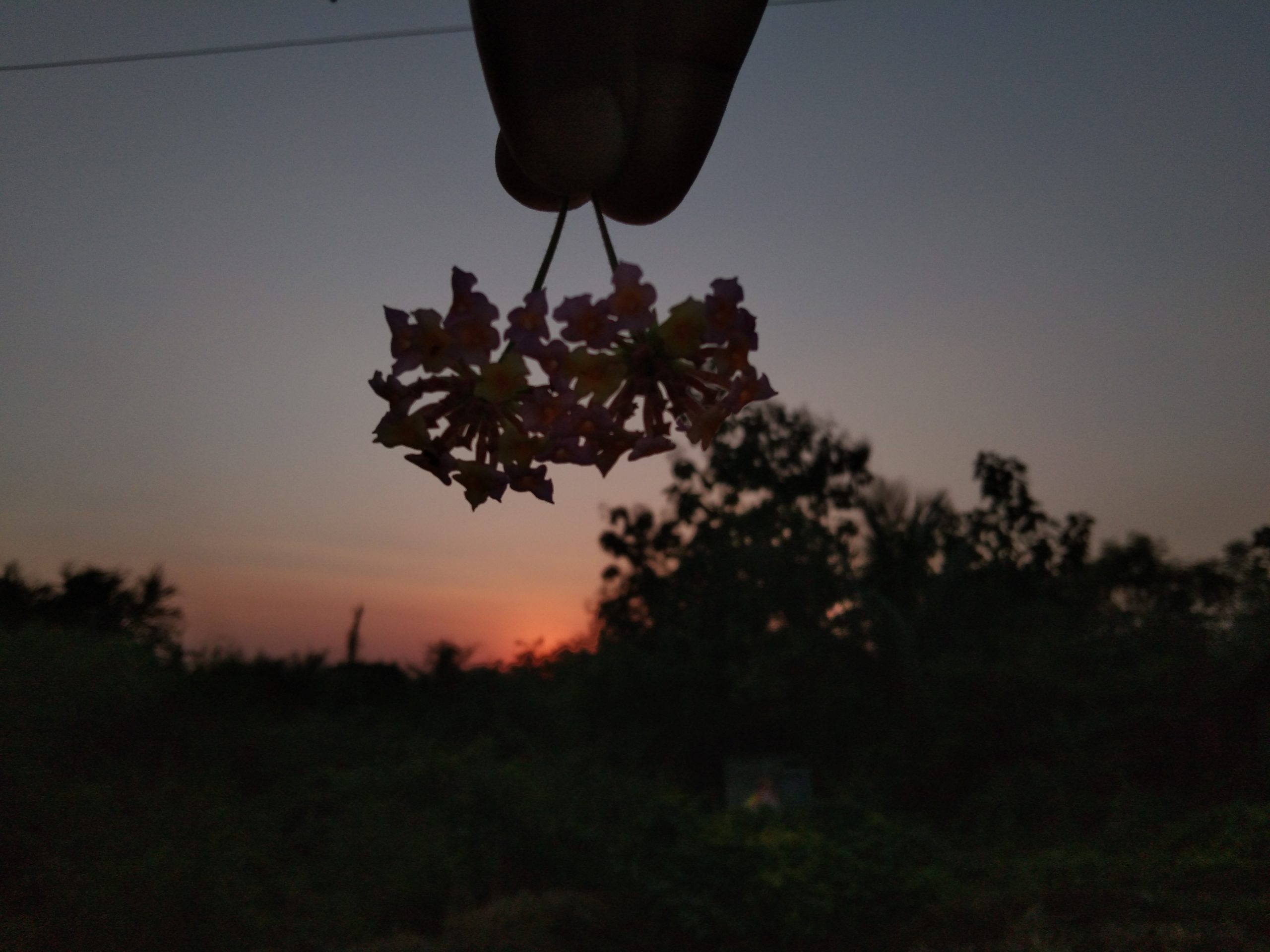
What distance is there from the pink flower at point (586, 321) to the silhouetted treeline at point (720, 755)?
148 inches

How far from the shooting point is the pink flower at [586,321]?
37 cm

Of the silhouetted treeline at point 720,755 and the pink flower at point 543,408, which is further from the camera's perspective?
the silhouetted treeline at point 720,755

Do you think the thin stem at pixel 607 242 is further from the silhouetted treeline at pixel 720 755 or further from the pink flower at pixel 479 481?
the silhouetted treeline at pixel 720 755

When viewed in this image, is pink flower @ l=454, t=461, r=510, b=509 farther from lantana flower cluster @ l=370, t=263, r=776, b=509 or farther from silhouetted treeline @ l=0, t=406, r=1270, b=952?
silhouetted treeline @ l=0, t=406, r=1270, b=952

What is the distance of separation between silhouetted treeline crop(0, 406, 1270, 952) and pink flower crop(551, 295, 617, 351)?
12.3 ft

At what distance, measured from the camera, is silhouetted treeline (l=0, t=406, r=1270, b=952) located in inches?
160

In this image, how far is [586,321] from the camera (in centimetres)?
37

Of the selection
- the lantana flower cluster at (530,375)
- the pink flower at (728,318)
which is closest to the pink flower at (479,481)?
the lantana flower cluster at (530,375)

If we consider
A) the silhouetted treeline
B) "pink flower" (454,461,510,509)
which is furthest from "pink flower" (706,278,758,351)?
the silhouetted treeline

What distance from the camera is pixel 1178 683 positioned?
706 centimetres

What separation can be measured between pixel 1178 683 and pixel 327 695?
6490 millimetres

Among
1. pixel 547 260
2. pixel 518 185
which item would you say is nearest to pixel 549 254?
pixel 547 260

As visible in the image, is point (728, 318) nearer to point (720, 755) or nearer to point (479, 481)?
point (479, 481)

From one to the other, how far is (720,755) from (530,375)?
8497 millimetres
